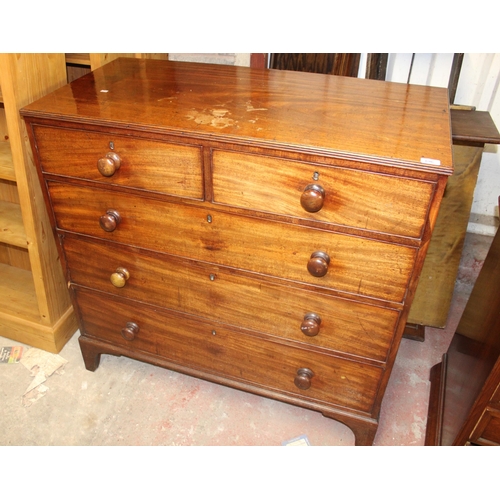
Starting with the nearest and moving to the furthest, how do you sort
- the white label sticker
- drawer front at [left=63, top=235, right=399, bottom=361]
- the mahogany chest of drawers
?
the white label sticker → the mahogany chest of drawers → drawer front at [left=63, top=235, right=399, bottom=361]

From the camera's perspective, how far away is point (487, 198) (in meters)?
2.22

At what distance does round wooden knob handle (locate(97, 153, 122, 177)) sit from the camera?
4.64 ft

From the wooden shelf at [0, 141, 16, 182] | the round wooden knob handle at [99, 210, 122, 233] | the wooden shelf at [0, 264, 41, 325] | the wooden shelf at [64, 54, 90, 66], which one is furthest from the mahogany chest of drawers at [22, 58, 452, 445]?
the wooden shelf at [0, 264, 41, 325]

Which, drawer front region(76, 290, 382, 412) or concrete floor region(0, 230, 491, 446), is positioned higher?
drawer front region(76, 290, 382, 412)

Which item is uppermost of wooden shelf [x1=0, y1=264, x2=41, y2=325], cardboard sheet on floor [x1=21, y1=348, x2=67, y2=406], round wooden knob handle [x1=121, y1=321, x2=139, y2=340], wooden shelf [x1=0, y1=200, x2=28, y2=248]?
wooden shelf [x1=0, y1=200, x2=28, y2=248]

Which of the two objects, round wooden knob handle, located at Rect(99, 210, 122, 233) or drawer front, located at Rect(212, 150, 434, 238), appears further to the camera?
round wooden knob handle, located at Rect(99, 210, 122, 233)

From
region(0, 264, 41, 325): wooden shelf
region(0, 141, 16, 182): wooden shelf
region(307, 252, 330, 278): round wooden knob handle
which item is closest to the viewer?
region(307, 252, 330, 278): round wooden knob handle

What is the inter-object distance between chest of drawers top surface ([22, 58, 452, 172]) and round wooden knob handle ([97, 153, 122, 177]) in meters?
0.11

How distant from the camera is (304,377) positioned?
5.49 feet

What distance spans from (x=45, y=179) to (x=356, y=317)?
44.4 inches

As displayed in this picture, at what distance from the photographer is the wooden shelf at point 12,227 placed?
1.97 metres

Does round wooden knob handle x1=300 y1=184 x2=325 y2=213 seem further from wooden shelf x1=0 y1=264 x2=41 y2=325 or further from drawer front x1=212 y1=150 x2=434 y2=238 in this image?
wooden shelf x1=0 y1=264 x2=41 y2=325
